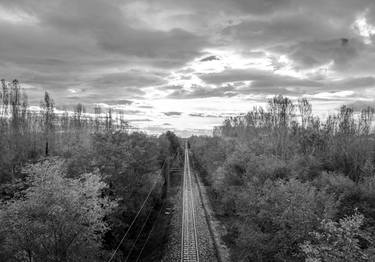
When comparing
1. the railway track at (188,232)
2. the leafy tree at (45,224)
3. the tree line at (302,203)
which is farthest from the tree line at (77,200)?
the tree line at (302,203)

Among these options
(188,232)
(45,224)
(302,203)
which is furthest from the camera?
(188,232)

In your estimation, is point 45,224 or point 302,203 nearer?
point 45,224

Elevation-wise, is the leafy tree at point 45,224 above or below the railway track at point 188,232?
above

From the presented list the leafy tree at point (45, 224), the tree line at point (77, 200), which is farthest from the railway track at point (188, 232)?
the leafy tree at point (45, 224)

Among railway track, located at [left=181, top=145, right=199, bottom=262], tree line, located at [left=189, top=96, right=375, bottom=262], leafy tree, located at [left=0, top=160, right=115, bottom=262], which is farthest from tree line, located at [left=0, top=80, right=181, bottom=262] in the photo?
tree line, located at [left=189, top=96, right=375, bottom=262]

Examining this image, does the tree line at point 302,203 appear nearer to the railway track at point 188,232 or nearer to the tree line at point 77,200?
the railway track at point 188,232

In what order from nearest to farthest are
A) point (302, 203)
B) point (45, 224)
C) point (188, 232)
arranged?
point (45, 224) < point (302, 203) < point (188, 232)

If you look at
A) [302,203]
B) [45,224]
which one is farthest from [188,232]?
[45,224]

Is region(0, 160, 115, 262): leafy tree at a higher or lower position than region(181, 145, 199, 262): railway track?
higher

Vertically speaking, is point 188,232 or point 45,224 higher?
point 45,224

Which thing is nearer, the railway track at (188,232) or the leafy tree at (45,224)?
the leafy tree at (45,224)

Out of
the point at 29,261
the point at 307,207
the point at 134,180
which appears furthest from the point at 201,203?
the point at 29,261

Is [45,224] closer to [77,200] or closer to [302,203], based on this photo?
[77,200]

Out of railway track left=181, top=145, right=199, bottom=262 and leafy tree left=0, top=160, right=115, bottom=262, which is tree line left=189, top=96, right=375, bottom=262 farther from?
leafy tree left=0, top=160, right=115, bottom=262
